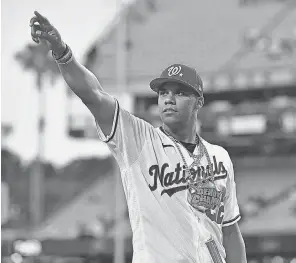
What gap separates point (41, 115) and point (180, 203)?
35146mm

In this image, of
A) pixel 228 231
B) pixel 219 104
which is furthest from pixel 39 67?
pixel 228 231

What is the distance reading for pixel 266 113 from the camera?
2453cm

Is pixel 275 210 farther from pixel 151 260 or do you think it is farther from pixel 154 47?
pixel 151 260

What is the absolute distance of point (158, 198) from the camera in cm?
348

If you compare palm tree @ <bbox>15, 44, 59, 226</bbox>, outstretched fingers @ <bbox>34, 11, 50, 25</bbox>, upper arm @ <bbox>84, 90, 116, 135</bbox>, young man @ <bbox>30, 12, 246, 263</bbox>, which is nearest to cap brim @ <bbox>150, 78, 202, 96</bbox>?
young man @ <bbox>30, 12, 246, 263</bbox>

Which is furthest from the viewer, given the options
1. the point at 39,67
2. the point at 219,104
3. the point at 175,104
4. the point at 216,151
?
the point at 39,67

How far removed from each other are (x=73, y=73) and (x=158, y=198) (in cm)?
72

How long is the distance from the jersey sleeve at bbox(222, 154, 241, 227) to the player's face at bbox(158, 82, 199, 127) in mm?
438

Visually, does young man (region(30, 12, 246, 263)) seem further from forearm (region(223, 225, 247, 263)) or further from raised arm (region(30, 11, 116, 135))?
forearm (region(223, 225, 247, 263))

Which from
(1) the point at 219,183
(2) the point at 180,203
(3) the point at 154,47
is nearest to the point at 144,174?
(2) the point at 180,203

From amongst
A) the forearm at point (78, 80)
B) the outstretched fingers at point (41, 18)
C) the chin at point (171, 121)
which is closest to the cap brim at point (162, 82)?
the chin at point (171, 121)

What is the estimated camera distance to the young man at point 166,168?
11.0 ft

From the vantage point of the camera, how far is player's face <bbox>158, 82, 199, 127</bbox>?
3576mm

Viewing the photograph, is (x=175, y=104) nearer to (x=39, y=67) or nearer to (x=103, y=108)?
(x=103, y=108)
